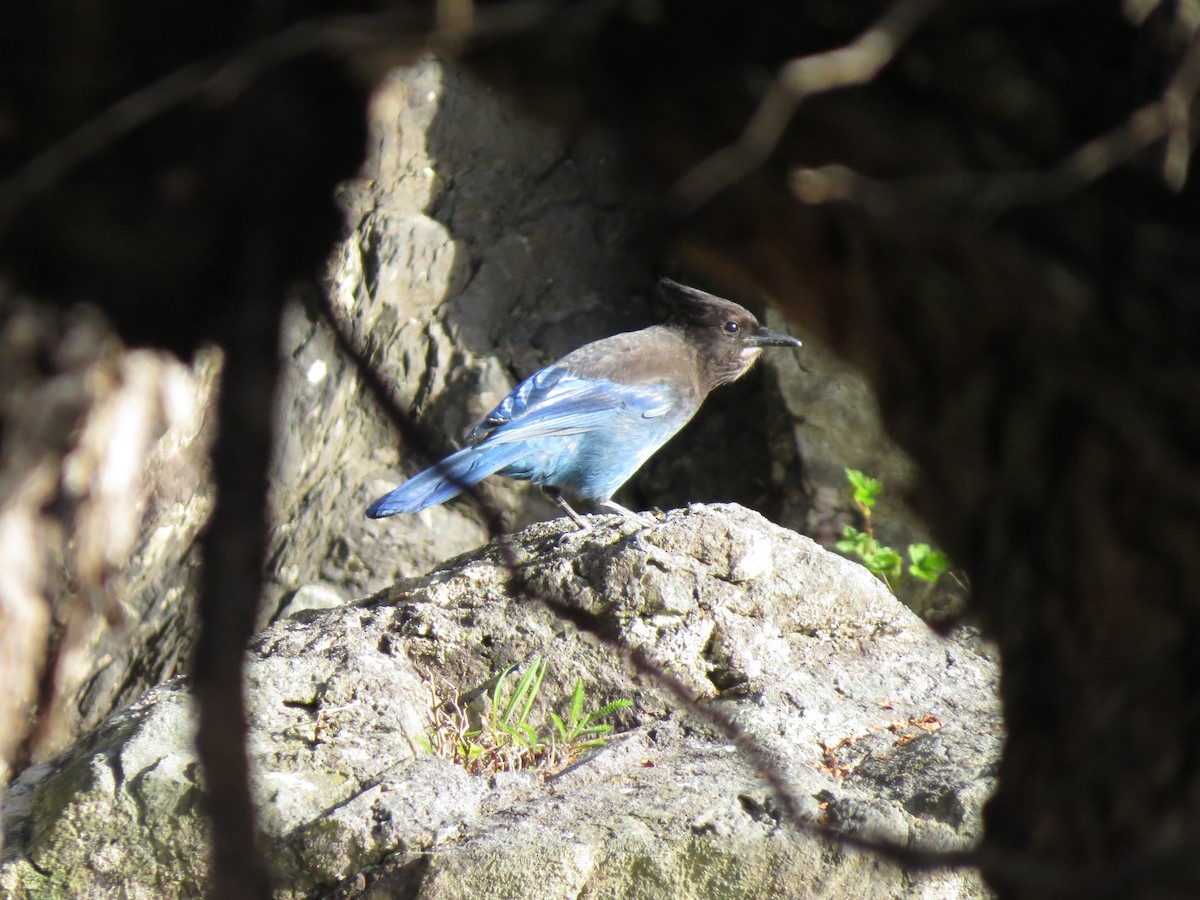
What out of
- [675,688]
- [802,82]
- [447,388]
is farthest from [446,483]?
[802,82]

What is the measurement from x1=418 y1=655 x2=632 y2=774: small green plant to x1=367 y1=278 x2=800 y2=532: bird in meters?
1.64

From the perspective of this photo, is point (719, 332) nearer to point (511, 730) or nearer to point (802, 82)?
Result: point (511, 730)

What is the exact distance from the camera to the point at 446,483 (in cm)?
557

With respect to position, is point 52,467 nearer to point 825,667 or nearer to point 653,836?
point 653,836

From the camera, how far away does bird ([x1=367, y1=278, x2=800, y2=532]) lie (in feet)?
19.8

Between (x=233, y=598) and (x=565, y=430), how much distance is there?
16.2 ft

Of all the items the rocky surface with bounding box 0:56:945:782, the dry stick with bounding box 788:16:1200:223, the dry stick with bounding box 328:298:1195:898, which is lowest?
the rocky surface with bounding box 0:56:945:782

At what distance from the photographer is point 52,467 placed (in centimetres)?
144

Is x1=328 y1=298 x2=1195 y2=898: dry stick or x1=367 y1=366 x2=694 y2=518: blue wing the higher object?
x1=328 y1=298 x2=1195 y2=898: dry stick

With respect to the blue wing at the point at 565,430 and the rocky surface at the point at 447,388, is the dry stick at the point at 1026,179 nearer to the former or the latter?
the rocky surface at the point at 447,388

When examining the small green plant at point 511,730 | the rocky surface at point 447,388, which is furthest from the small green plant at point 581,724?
the rocky surface at point 447,388

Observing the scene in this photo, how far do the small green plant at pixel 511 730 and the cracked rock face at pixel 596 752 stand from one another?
0.05m

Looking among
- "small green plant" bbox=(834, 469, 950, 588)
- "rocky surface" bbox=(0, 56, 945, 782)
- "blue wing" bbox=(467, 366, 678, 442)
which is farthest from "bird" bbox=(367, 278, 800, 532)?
"small green plant" bbox=(834, 469, 950, 588)

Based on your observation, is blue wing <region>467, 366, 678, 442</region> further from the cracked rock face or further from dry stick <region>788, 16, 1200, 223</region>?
dry stick <region>788, 16, 1200, 223</region>
